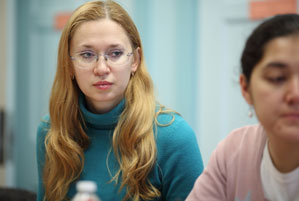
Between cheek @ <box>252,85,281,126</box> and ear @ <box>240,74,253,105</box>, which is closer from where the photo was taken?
cheek @ <box>252,85,281,126</box>

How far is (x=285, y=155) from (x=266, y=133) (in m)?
0.09

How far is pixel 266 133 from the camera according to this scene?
1087mm

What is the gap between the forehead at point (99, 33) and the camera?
142cm

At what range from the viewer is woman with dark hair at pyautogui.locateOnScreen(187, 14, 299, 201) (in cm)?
90

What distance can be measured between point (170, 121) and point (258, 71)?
61cm

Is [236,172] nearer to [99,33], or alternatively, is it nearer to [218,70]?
[99,33]

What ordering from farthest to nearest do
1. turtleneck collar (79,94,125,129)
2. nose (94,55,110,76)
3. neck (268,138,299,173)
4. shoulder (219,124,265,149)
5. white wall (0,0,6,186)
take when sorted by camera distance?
white wall (0,0,6,186), turtleneck collar (79,94,125,129), nose (94,55,110,76), shoulder (219,124,265,149), neck (268,138,299,173)

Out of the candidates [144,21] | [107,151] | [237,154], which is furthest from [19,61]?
[237,154]

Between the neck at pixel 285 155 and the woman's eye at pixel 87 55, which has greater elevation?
the woman's eye at pixel 87 55

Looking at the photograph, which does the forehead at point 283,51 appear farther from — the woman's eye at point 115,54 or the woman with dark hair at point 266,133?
the woman's eye at point 115,54

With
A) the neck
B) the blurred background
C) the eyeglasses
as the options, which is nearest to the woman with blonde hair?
the eyeglasses

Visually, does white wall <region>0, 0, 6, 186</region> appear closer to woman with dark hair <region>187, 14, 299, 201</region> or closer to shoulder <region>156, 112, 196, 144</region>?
shoulder <region>156, 112, 196, 144</region>

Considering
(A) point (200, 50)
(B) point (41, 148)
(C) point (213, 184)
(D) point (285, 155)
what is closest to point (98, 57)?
(B) point (41, 148)

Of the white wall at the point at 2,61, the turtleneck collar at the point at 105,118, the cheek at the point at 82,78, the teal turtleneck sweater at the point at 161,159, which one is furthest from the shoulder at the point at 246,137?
the white wall at the point at 2,61
